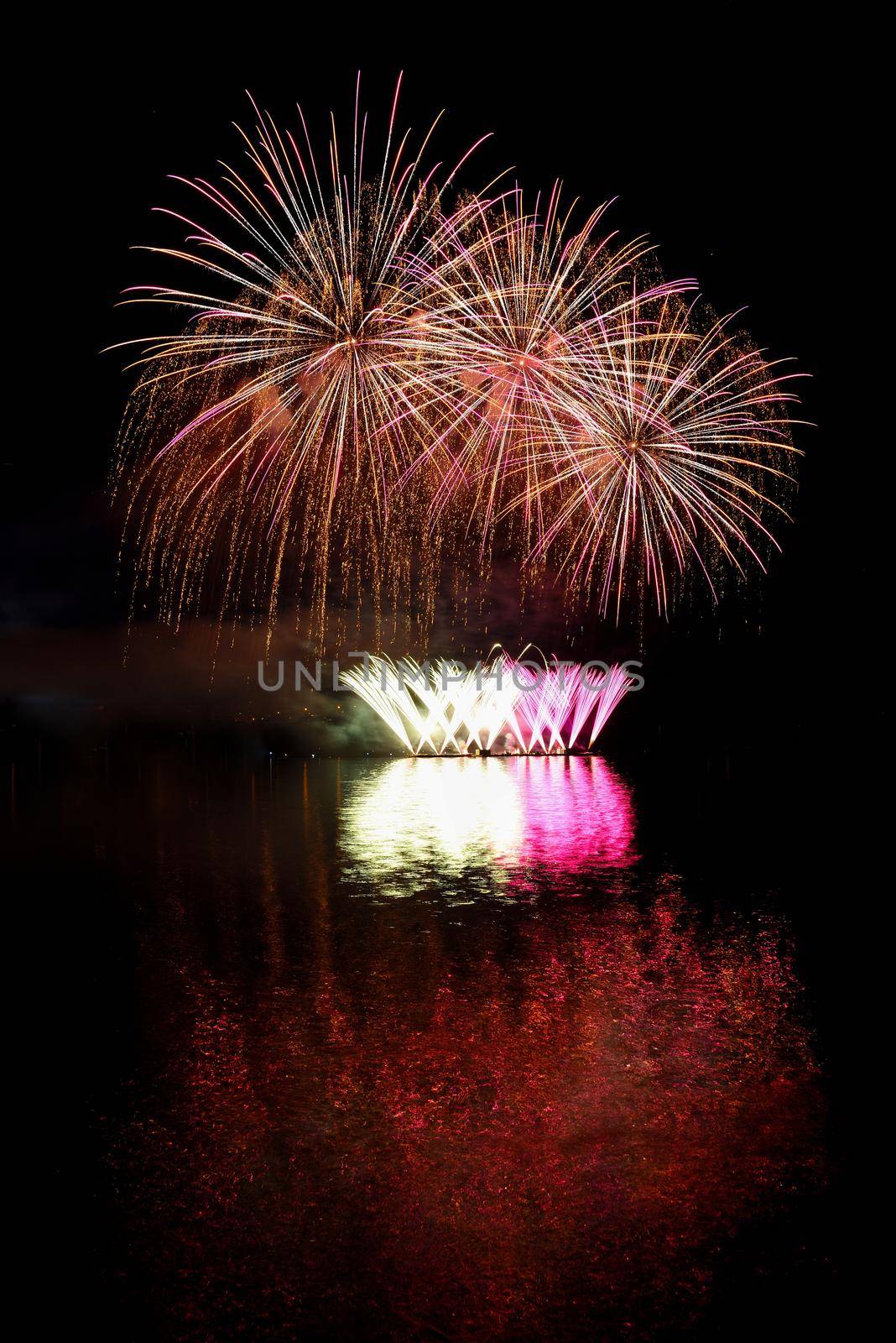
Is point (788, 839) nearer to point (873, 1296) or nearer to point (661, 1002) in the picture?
point (661, 1002)

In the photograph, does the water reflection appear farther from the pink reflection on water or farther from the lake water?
the lake water

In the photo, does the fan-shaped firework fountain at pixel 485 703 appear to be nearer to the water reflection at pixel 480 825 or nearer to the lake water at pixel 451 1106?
the water reflection at pixel 480 825

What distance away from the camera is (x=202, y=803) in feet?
70.9

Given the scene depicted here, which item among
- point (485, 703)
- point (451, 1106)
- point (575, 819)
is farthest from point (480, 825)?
point (485, 703)

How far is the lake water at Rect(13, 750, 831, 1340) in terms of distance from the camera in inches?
117

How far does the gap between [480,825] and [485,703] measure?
20.5 metres

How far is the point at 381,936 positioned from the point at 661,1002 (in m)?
2.66

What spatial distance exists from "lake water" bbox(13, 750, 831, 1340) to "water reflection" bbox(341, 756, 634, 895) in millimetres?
1040

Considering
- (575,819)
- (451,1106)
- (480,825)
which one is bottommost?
(575,819)

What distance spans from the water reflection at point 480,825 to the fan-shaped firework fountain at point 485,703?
657 cm

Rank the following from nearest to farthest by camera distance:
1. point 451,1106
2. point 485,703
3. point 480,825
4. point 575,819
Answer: point 451,1106 < point 480,825 < point 575,819 < point 485,703

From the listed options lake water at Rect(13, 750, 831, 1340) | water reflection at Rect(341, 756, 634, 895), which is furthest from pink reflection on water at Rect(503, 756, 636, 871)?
lake water at Rect(13, 750, 831, 1340)

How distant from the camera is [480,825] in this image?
15.7 metres

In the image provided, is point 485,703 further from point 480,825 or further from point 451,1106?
point 451,1106
